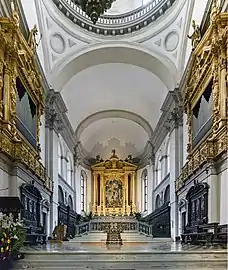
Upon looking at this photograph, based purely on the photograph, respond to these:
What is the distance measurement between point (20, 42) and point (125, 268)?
25.5 ft

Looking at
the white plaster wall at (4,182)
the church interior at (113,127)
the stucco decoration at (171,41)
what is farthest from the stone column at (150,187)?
the white plaster wall at (4,182)

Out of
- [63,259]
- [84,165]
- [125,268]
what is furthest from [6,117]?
[84,165]

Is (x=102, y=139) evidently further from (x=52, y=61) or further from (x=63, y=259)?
(x=63, y=259)

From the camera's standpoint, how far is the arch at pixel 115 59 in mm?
21547

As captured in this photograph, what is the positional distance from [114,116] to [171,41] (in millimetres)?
12183

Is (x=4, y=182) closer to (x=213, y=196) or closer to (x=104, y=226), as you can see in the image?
(x=213, y=196)

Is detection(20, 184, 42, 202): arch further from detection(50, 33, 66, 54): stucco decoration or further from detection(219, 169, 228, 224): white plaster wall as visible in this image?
detection(50, 33, 66, 54): stucco decoration

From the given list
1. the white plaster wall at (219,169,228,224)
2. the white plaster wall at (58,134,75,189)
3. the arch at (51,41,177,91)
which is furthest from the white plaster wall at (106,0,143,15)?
the white plaster wall at (219,169,228,224)

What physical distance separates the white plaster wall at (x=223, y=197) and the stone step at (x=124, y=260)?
9.48 feet

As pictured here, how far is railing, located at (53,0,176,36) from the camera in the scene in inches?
823

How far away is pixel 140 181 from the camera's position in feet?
129

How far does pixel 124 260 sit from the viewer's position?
9.92m

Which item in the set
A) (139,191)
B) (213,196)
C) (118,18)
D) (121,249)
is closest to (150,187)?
(139,191)

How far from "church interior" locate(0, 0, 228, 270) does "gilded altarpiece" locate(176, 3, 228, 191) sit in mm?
49
